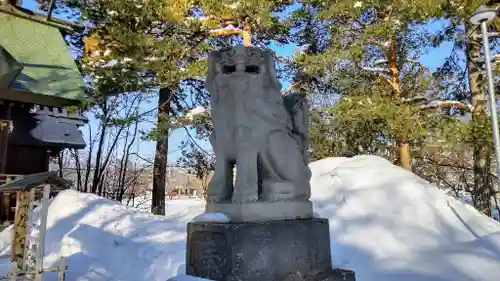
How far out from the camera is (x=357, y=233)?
6191 mm

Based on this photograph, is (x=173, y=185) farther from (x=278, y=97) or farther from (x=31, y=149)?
(x=278, y=97)

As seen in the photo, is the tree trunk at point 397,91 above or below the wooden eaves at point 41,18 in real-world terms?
below

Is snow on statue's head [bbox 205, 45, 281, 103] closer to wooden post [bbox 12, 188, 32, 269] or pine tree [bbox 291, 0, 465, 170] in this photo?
wooden post [bbox 12, 188, 32, 269]

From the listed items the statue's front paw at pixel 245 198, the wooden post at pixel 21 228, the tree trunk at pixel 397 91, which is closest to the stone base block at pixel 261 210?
the statue's front paw at pixel 245 198

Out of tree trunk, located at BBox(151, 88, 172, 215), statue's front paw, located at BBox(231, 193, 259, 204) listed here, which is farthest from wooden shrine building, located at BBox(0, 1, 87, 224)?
statue's front paw, located at BBox(231, 193, 259, 204)

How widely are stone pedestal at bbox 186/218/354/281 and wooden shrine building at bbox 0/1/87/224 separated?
7923 millimetres

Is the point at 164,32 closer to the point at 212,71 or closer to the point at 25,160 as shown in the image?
the point at 25,160

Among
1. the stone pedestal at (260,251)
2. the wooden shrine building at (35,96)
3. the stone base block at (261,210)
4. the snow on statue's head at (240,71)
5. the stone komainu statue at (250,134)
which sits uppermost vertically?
the wooden shrine building at (35,96)

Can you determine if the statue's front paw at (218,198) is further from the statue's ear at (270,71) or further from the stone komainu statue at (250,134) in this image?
the statue's ear at (270,71)

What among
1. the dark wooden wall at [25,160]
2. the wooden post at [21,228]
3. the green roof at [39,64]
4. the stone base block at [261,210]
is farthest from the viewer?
the dark wooden wall at [25,160]

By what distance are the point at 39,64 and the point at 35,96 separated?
1602 mm

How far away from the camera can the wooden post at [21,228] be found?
5398 millimetres

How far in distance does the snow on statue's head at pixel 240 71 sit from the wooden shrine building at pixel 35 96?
24.9 feet

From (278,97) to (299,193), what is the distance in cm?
91
